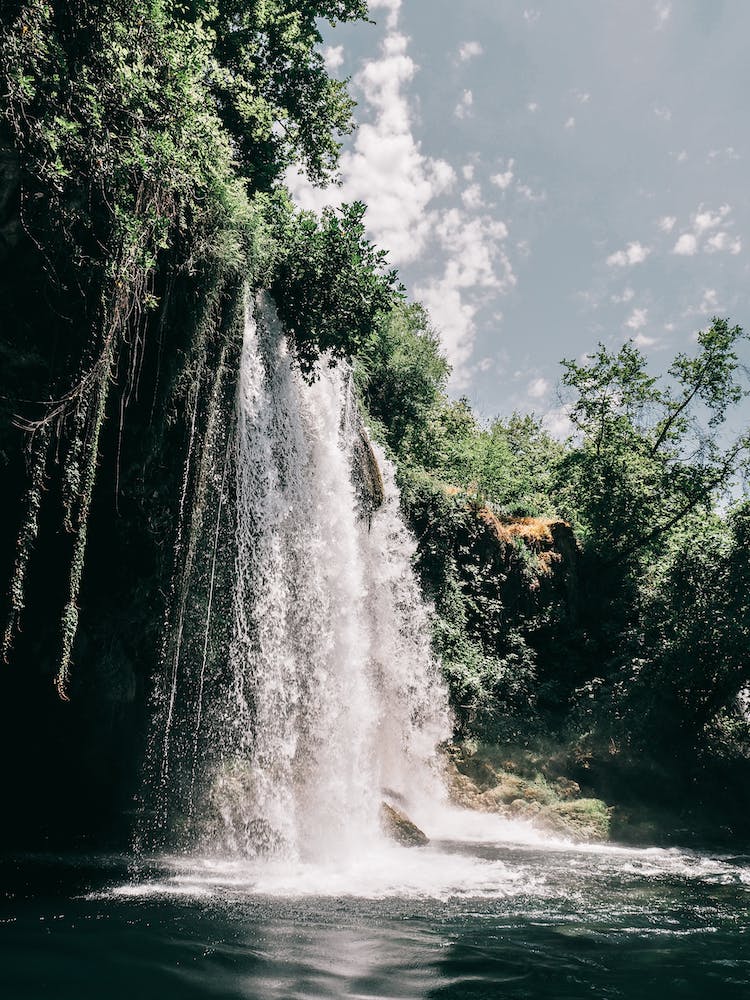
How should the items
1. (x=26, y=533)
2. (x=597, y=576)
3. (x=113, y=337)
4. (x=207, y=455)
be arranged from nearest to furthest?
1. (x=26, y=533)
2. (x=113, y=337)
3. (x=207, y=455)
4. (x=597, y=576)

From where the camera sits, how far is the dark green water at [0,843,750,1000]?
165 inches

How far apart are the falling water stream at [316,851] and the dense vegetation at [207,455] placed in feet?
2.21

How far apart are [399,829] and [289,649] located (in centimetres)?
338

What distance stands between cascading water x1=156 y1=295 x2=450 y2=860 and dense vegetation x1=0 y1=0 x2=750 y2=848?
23.8 inches

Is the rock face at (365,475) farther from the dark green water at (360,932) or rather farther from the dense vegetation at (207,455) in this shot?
the dark green water at (360,932)

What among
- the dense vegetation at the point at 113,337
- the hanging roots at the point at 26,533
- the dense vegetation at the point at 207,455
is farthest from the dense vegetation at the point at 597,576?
the hanging roots at the point at 26,533

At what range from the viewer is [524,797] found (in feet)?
43.8

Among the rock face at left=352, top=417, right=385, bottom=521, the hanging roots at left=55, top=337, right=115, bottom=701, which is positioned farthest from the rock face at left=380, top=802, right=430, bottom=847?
the hanging roots at left=55, top=337, right=115, bottom=701

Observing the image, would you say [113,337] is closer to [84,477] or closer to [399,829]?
[84,477]

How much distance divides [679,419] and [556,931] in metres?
16.5

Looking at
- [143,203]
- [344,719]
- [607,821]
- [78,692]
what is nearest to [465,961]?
[344,719]

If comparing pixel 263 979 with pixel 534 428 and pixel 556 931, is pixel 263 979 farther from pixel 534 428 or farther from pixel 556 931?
pixel 534 428

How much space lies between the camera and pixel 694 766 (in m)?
14.9

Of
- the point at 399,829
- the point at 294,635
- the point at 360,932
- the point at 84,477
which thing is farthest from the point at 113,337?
the point at 399,829
